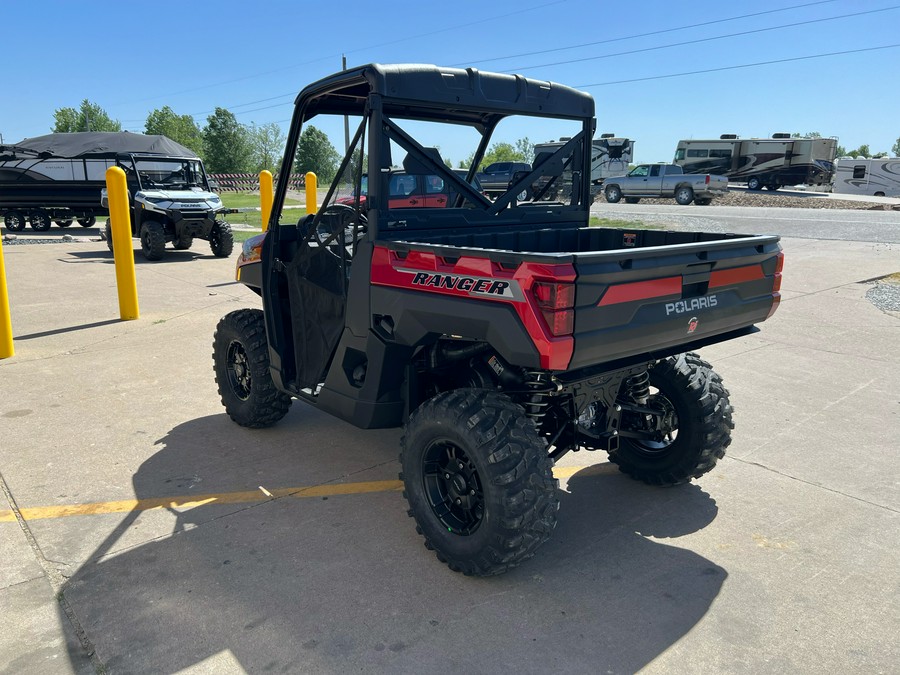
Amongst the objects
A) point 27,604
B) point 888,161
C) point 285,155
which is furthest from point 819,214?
point 27,604

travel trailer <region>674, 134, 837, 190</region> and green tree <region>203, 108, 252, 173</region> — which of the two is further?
green tree <region>203, 108, 252, 173</region>

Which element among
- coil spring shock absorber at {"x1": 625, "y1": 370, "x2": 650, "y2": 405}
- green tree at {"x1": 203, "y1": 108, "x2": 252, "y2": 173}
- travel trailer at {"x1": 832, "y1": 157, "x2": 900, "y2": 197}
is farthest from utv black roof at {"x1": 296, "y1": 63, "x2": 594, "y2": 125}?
green tree at {"x1": 203, "y1": 108, "x2": 252, "y2": 173}

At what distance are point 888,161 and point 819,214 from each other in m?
20.6

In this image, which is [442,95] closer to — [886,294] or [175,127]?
[886,294]

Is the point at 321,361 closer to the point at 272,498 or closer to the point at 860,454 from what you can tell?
the point at 272,498

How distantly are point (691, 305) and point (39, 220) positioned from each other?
21383 mm

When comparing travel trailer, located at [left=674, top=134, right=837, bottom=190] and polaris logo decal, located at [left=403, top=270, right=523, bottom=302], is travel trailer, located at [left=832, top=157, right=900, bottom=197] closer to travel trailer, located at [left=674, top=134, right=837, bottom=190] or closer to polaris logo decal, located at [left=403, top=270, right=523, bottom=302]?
travel trailer, located at [left=674, top=134, right=837, bottom=190]

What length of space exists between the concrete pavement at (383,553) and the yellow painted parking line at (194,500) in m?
0.01

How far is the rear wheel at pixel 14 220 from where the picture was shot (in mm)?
19797

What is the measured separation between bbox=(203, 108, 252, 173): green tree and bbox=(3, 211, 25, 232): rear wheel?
4357 centimetres

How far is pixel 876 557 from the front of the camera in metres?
3.40

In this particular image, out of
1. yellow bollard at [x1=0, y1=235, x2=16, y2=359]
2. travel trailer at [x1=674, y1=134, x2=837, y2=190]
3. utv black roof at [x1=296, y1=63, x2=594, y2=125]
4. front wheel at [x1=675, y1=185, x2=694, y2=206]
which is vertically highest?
travel trailer at [x1=674, y1=134, x2=837, y2=190]

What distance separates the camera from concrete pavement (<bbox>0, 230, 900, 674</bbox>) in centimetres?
275

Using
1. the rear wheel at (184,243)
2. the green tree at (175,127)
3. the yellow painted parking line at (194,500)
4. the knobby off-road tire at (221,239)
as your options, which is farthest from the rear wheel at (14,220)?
the green tree at (175,127)
